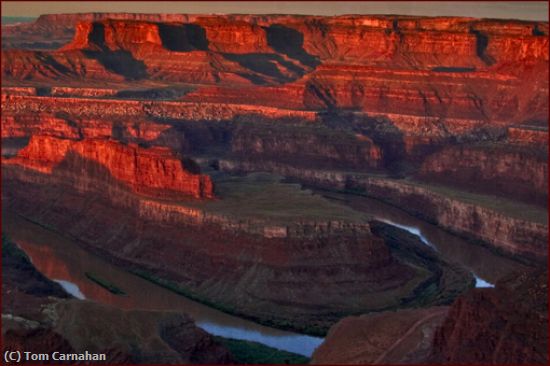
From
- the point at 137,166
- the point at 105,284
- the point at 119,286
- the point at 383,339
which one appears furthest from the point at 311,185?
the point at 383,339

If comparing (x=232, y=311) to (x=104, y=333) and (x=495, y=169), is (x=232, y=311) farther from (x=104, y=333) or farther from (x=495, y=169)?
(x=495, y=169)

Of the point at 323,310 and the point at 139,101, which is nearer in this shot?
the point at 323,310

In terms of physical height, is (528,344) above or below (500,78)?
below

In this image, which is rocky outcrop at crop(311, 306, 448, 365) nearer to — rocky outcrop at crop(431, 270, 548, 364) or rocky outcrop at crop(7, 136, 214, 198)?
rocky outcrop at crop(431, 270, 548, 364)

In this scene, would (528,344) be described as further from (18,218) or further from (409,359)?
(18,218)

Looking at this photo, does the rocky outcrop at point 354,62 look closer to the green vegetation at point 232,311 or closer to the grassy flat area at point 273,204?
the grassy flat area at point 273,204

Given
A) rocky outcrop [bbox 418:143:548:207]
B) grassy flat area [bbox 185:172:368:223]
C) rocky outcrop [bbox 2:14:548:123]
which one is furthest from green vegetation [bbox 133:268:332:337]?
rocky outcrop [bbox 2:14:548:123]

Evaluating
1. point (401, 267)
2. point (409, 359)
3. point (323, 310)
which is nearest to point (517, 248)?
point (401, 267)
